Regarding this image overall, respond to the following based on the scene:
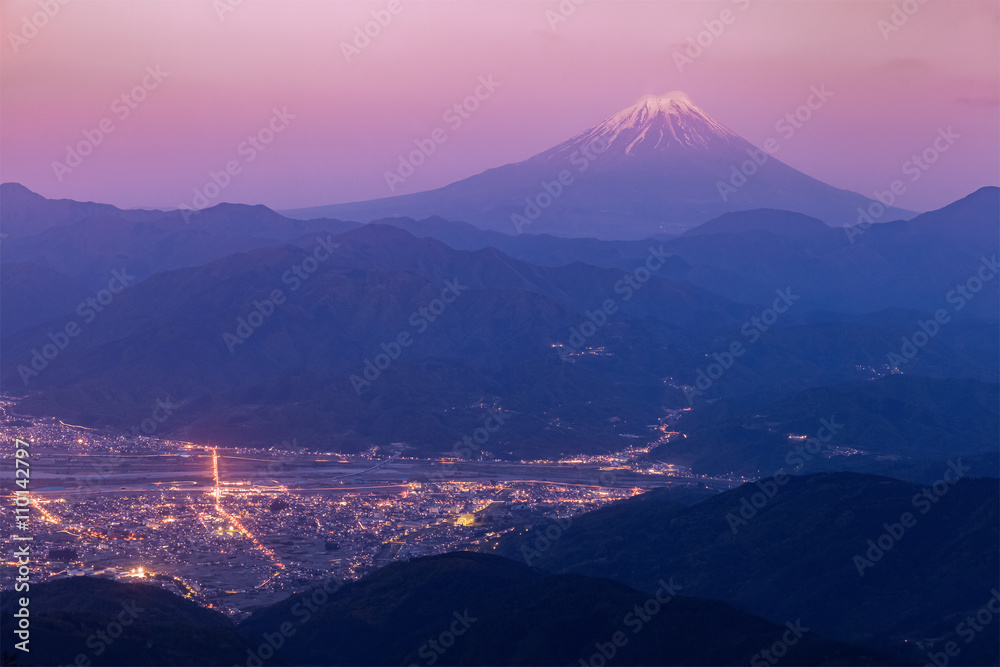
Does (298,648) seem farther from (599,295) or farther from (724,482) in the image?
(599,295)

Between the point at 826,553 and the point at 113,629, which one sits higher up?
the point at 113,629

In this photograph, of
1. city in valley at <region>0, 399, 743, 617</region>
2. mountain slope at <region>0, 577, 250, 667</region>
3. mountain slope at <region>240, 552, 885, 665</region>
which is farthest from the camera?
city in valley at <region>0, 399, 743, 617</region>

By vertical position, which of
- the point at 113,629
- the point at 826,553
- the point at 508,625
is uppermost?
the point at 113,629

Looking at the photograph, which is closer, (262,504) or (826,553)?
(826,553)

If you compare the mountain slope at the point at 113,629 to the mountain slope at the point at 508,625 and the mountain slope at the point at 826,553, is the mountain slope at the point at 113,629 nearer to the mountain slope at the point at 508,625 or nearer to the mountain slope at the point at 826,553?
the mountain slope at the point at 508,625

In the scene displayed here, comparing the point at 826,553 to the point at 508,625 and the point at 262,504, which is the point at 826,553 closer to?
the point at 508,625

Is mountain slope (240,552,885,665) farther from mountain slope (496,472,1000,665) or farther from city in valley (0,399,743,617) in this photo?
city in valley (0,399,743,617)

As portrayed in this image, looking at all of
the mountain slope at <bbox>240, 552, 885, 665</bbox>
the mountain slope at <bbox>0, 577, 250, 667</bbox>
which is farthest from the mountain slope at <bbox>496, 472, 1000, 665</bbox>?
the mountain slope at <bbox>0, 577, 250, 667</bbox>

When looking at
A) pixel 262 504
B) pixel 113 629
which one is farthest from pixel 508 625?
pixel 262 504
